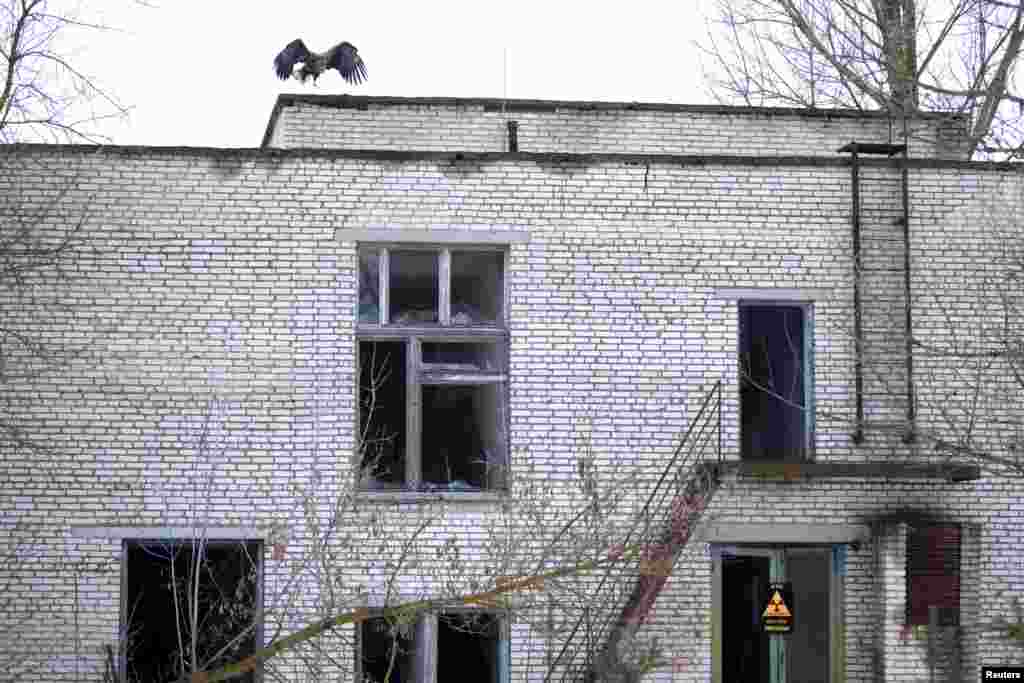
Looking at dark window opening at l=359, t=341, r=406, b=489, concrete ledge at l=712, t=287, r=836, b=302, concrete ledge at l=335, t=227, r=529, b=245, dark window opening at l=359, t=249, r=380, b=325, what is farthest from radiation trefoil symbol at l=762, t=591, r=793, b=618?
dark window opening at l=359, t=249, r=380, b=325

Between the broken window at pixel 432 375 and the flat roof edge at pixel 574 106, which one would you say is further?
the flat roof edge at pixel 574 106

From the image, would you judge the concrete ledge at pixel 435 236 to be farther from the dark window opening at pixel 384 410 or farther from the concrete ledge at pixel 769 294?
the concrete ledge at pixel 769 294

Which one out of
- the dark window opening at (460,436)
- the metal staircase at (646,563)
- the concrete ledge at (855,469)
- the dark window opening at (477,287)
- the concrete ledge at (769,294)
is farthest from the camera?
the concrete ledge at (769,294)

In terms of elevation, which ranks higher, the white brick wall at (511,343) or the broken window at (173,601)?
the white brick wall at (511,343)

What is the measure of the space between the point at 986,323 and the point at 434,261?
516 cm

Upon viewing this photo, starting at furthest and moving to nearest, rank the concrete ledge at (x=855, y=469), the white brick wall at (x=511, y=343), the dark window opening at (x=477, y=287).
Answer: the dark window opening at (x=477, y=287), the white brick wall at (x=511, y=343), the concrete ledge at (x=855, y=469)

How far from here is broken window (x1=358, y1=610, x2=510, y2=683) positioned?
1520 cm

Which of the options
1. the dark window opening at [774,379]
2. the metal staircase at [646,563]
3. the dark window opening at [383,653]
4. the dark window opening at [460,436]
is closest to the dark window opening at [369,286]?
the dark window opening at [460,436]

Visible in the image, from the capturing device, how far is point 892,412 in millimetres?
15680

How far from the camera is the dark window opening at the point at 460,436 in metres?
15.5

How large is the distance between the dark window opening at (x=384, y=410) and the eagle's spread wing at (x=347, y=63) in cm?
587

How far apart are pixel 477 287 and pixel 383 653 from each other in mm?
3418

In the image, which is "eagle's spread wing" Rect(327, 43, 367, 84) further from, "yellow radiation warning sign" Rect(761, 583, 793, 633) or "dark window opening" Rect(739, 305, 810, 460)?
"yellow radiation warning sign" Rect(761, 583, 793, 633)

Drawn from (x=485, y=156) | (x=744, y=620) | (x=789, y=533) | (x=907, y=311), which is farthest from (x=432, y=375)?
(x=907, y=311)
